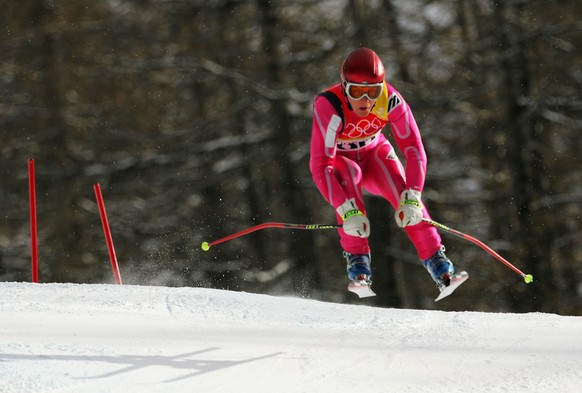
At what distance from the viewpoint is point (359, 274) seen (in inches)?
246

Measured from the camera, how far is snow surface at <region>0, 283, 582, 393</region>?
487 centimetres

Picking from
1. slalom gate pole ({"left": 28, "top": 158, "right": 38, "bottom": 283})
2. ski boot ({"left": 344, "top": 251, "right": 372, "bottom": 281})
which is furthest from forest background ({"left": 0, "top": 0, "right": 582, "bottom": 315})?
ski boot ({"left": 344, "top": 251, "right": 372, "bottom": 281})

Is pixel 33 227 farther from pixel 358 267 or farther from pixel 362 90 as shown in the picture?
pixel 362 90

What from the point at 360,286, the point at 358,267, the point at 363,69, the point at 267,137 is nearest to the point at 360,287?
the point at 360,286

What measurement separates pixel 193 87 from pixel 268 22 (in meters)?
2.25

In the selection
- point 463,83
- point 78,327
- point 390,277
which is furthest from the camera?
point 463,83

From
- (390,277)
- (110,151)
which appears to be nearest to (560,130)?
(390,277)

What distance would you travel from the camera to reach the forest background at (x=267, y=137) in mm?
18953

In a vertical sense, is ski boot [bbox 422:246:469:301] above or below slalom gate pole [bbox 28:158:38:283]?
below

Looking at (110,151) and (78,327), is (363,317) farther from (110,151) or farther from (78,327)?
(110,151)

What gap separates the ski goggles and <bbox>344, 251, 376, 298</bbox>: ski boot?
108cm

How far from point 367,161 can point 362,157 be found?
0.05m

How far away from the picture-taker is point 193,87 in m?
20.6

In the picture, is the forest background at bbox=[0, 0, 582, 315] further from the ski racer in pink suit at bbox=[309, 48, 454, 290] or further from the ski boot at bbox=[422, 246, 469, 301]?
the ski boot at bbox=[422, 246, 469, 301]
